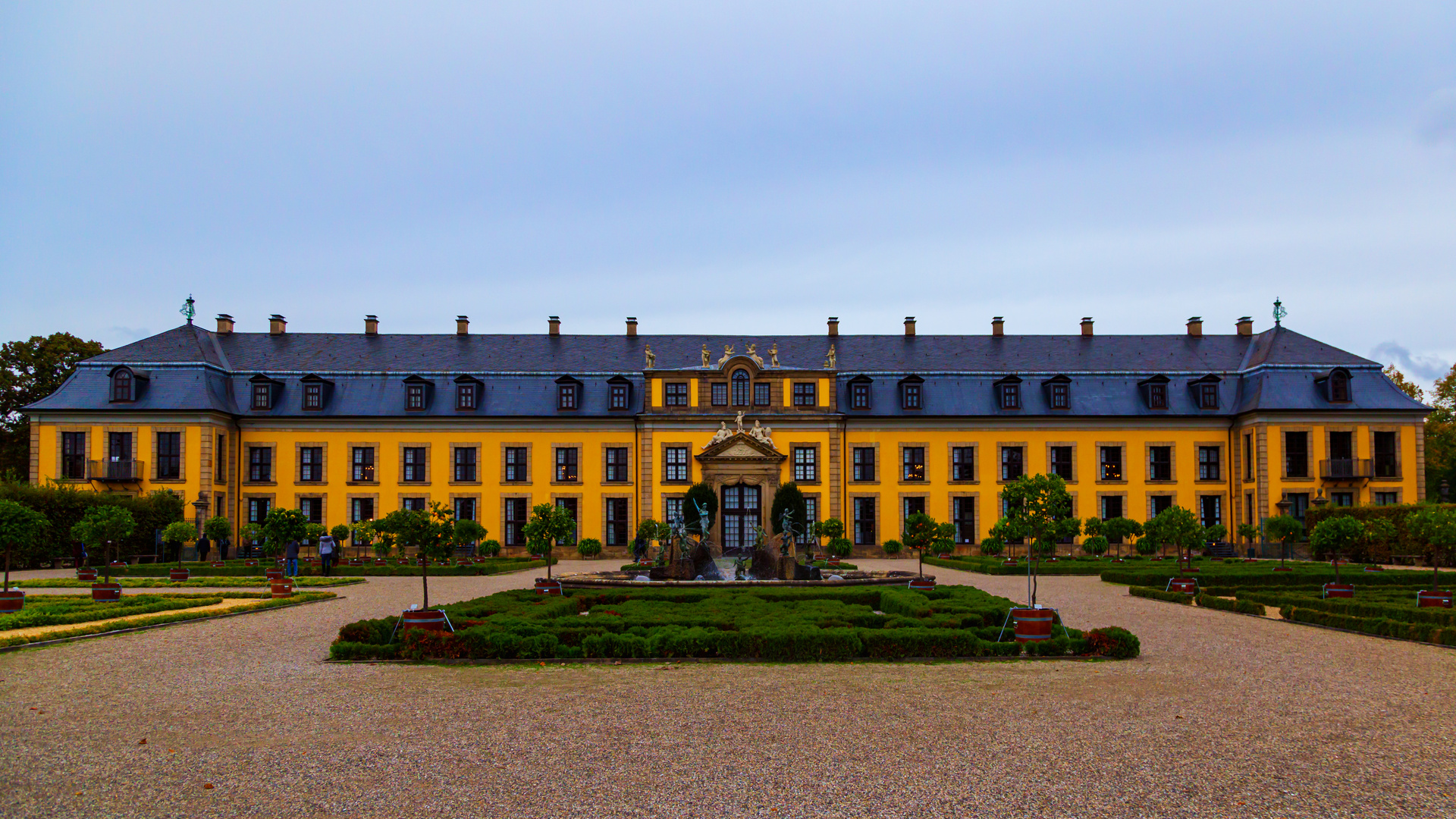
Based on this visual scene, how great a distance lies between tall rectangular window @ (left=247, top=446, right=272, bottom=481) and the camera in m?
45.2

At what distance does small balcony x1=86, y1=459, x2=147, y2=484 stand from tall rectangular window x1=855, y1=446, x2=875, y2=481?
2958cm

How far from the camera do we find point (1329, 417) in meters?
43.4

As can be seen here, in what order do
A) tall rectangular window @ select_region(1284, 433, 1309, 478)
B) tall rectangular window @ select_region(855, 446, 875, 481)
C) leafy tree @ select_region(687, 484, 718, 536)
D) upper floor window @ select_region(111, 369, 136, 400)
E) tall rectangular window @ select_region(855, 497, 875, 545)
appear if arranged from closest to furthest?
leafy tree @ select_region(687, 484, 718, 536), upper floor window @ select_region(111, 369, 136, 400), tall rectangular window @ select_region(1284, 433, 1309, 478), tall rectangular window @ select_region(855, 497, 875, 545), tall rectangular window @ select_region(855, 446, 875, 481)

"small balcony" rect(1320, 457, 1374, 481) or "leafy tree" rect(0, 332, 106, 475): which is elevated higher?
"leafy tree" rect(0, 332, 106, 475)

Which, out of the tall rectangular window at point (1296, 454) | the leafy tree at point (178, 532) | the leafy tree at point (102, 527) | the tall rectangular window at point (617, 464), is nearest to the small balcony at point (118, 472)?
the leafy tree at point (178, 532)

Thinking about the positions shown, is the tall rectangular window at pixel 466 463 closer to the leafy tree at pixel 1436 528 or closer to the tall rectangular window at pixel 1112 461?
the tall rectangular window at pixel 1112 461

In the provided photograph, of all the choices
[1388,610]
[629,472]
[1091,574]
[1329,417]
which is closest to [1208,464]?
[1329,417]

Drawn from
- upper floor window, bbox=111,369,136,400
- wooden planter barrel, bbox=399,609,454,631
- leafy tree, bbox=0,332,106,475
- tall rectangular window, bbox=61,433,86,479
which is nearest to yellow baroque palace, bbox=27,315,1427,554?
upper floor window, bbox=111,369,136,400

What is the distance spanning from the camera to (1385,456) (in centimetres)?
4381

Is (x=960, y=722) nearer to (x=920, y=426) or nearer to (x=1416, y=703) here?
(x=1416, y=703)

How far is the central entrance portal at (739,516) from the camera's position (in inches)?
1713

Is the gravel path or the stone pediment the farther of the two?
the stone pediment

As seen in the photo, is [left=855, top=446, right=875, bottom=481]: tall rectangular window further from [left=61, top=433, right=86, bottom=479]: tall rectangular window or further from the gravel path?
[left=61, top=433, right=86, bottom=479]: tall rectangular window

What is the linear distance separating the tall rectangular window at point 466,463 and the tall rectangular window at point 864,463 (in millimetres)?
16570
